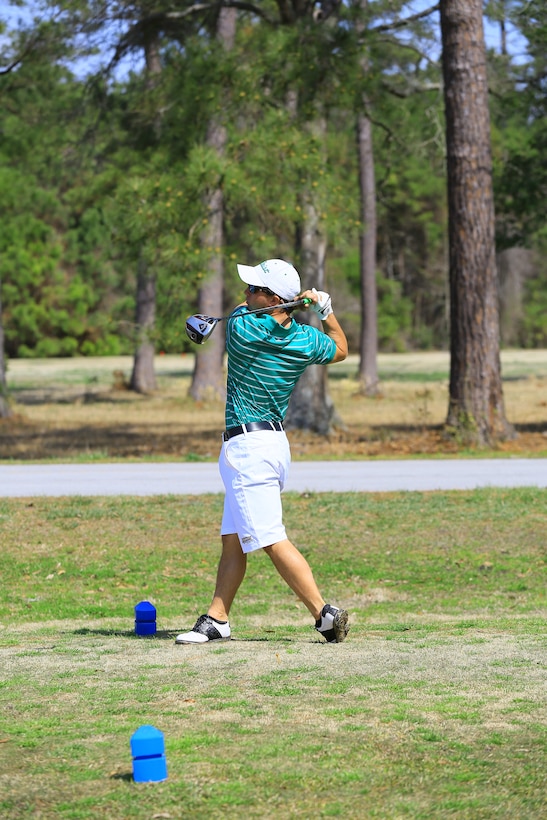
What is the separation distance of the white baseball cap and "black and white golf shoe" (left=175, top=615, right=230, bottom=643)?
175cm

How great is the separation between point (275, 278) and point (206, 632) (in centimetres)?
188

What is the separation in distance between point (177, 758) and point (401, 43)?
17.8 meters

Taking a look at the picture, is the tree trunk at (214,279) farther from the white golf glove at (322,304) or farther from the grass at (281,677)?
the white golf glove at (322,304)

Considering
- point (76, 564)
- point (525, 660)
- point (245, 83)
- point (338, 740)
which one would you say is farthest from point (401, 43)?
point (338, 740)

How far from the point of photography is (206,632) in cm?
669

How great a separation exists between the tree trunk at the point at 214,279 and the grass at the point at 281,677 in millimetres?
7145

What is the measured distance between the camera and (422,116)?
26.4 metres

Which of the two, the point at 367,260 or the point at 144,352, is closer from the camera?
the point at 367,260

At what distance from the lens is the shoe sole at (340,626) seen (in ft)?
21.3

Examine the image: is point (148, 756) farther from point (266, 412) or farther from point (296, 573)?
point (266, 412)

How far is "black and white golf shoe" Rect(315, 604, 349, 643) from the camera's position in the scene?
6.49 m

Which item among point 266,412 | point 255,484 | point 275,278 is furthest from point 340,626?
point 275,278

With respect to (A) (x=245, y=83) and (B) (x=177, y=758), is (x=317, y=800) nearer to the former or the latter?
(B) (x=177, y=758)

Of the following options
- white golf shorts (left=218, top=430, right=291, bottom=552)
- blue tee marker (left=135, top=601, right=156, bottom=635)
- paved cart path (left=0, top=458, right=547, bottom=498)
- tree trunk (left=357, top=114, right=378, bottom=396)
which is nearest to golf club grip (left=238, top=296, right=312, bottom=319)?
white golf shorts (left=218, top=430, right=291, bottom=552)
